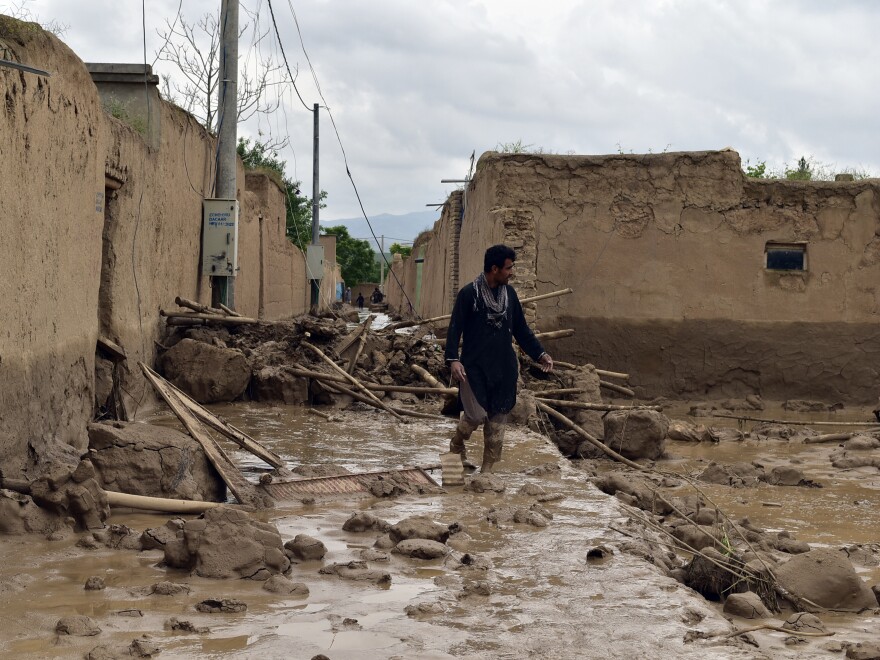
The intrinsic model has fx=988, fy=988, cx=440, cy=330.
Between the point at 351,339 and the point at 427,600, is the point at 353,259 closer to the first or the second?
the point at 351,339

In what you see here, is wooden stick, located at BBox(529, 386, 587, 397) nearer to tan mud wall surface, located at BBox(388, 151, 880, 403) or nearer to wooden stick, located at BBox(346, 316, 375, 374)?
tan mud wall surface, located at BBox(388, 151, 880, 403)

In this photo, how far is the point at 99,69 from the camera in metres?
10.1

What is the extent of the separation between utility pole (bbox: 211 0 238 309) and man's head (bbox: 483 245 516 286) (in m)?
5.91

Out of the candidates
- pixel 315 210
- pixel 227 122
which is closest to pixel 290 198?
pixel 315 210

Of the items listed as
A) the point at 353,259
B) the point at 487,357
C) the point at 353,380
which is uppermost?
the point at 353,259

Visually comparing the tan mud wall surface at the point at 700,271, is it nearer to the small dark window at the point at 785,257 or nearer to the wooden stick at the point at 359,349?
the small dark window at the point at 785,257

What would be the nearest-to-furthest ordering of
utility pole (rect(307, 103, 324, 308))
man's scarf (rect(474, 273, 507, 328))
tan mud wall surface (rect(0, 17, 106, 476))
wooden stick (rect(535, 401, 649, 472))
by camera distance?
1. tan mud wall surface (rect(0, 17, 106, 476))
2. man's scarf (rect(474, 273, 507, 328))
3. wooden stick (rect(535, 401, 649, 472))
4. utility pole (rect(307, 103, 324, 308))

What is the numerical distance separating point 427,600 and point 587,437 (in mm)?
4677

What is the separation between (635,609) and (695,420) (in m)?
7.66

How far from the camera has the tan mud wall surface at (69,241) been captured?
5223 mm

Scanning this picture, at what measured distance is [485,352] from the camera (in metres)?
6.68

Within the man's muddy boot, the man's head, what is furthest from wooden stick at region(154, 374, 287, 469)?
the man's head

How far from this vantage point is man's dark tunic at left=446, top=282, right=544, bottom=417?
21.9 feet

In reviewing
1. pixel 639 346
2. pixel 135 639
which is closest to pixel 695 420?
pixel 639 346
